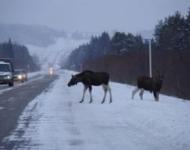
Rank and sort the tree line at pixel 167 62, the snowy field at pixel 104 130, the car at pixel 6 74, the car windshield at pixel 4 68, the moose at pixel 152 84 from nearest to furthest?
the snowy field at pixel 104 130, the moose at pixel 152 84, the tree line at pixel 167 62, the car at pixel 6 74, the car windshield at pixel 4 68

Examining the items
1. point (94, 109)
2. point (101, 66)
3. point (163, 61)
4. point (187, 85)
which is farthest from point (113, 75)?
point (94, 109)

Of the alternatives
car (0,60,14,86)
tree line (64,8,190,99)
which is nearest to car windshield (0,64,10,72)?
car (0,60,14,86)

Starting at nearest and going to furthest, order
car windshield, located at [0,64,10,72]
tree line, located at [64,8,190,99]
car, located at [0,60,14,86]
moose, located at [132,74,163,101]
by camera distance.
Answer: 1. moose, located at [132,74,163,101]
2. tree line, located at [64,8,190,99]
3. car, located at [0,60,14,86]
4. car windshield, located at [0,64,10,72]

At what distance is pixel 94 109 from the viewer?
2002 cm

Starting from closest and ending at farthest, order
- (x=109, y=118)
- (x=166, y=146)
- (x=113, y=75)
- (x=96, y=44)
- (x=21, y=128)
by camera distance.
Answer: (x=166, y=146) < (x=21, y=128) < (x=109, y=118) < (x=113, y=75) < (x=96, y=44)

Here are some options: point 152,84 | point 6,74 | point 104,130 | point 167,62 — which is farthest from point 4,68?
point 104,130

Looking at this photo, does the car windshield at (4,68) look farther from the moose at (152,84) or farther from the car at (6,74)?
the moose at (152,84)

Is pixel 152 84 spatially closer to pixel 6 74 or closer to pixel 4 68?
pixel 6 74

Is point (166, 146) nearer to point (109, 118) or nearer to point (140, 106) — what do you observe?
point (109, 118)

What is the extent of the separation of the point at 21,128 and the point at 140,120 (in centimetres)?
413

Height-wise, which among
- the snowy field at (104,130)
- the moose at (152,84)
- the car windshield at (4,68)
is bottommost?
the snowy field at (104,130)

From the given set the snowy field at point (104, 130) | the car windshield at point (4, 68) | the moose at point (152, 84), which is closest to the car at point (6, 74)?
the car windshield at point (4, 68)

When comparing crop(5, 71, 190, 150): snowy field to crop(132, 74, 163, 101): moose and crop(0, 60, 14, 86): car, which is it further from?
crop(0, 60, 14, 86): car

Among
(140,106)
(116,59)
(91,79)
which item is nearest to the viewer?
(140,106)
